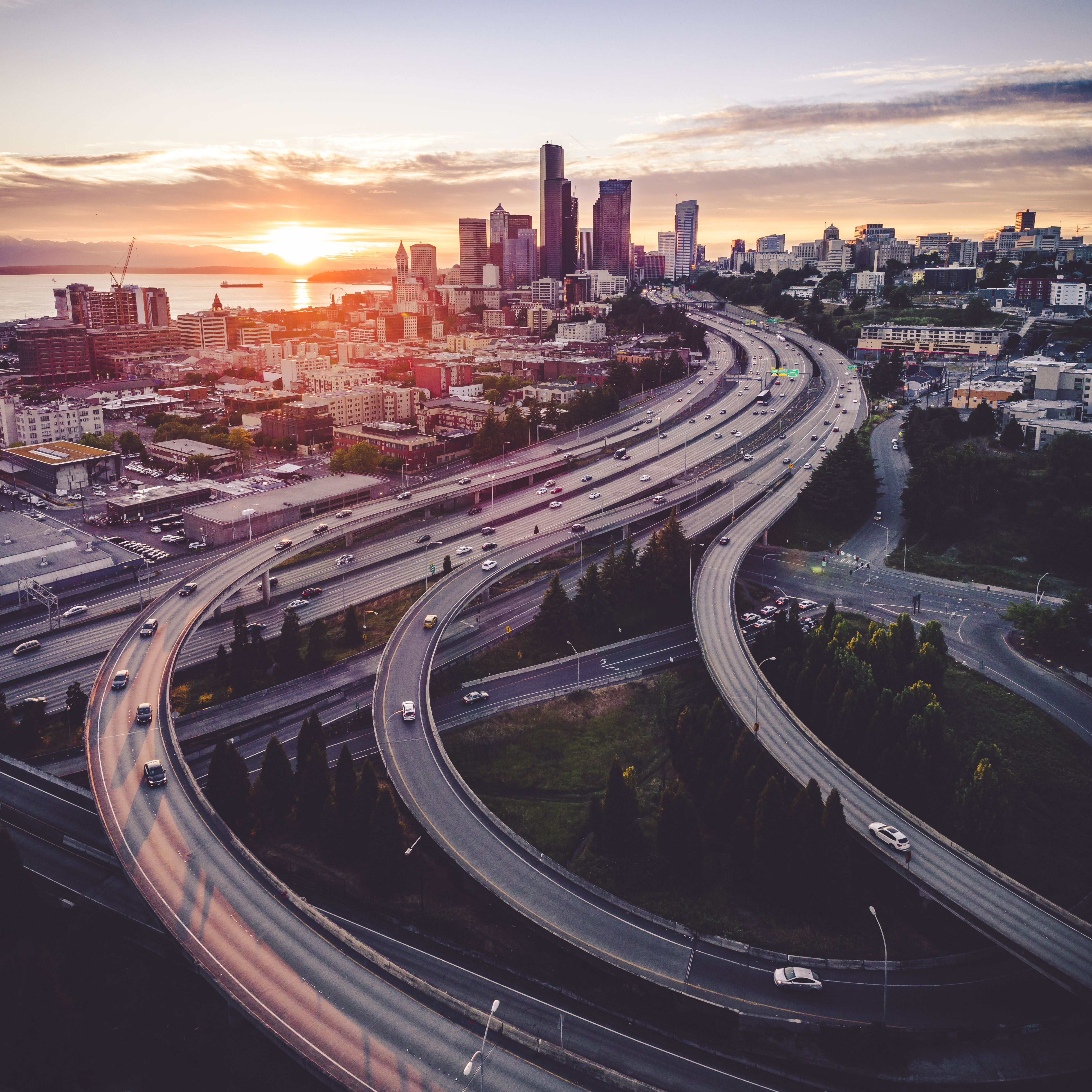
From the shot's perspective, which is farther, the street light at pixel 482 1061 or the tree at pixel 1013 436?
the tree at pixel 1013 436

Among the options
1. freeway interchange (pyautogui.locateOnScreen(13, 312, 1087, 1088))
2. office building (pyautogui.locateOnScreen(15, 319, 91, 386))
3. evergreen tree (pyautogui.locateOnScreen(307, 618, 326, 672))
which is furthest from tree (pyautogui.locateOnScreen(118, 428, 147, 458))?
office building (pyautogui.locateOnScreen(15, 319, 91, 386))

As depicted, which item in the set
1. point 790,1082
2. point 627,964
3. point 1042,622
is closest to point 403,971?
point 627,964

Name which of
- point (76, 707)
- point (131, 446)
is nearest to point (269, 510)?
point (76, 707)

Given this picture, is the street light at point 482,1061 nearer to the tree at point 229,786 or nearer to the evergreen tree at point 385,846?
the evergreen tree at point 385,846

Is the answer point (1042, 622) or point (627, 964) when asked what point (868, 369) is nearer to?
point (1042, 622)

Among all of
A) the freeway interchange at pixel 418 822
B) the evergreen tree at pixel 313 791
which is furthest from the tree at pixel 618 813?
the evergreen tree at pixel 313 791
